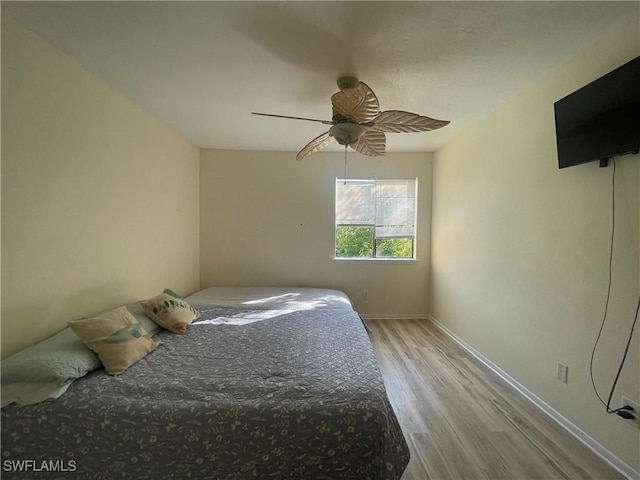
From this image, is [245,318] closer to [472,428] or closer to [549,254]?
[472,428]

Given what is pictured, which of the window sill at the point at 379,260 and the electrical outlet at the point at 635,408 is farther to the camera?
the window sill at the point at 379,260

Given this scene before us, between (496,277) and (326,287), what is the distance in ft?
6.98

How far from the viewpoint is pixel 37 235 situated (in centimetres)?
159

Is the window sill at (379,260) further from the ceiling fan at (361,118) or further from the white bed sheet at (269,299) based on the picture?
the ceiling fan at (361,118)

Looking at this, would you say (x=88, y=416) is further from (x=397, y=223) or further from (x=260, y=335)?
(x=397, y=223)

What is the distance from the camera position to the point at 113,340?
156 cm

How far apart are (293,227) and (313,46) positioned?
248 centimetres

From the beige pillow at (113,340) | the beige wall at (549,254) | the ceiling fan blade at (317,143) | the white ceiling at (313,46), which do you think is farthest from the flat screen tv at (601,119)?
the beige pillow at (113,340)

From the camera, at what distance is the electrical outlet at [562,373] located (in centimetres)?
180

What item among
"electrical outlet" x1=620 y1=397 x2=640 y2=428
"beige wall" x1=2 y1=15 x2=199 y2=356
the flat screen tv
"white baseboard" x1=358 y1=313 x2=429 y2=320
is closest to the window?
"white baseboard" x1=358 y1=313 x2=429 y2=320

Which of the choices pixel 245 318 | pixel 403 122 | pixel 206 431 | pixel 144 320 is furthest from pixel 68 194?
pixel 403 122

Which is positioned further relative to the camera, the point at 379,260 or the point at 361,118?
the point at 379,260

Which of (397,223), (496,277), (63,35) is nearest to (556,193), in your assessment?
(496,277)

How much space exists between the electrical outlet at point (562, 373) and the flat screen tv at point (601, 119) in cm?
134
